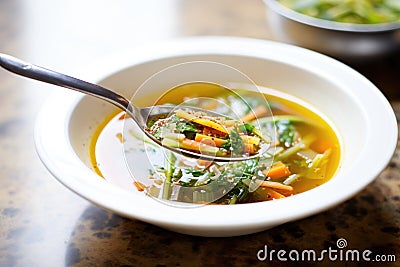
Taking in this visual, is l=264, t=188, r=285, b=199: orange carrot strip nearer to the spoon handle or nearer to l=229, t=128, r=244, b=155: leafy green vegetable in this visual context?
l=229, t=128, r=244, b=155: leafy green vegetable

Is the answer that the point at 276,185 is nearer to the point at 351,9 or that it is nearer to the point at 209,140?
A: the point at 209,140

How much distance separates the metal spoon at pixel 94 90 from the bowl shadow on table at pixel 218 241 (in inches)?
5.9

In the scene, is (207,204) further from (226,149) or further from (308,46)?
(308,46)

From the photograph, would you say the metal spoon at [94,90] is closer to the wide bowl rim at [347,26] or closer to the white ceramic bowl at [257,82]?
the white ceramic bowl at [257,82]

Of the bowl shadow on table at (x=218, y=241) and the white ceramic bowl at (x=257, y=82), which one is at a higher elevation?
the white ceramic bowl at (x=257, y=82)

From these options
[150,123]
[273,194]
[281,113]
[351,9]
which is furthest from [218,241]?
[351,9]

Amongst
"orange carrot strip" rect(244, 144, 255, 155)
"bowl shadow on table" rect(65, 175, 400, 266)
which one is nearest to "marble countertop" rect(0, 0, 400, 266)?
"bowl shadow on table" rect(65, 175, 400, 266)

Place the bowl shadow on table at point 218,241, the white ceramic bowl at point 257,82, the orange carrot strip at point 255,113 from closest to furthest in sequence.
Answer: the white ceramic bowl at point 257,82
the bowl shadow on table at point 218,241
the orange carrot strip at point 255,113

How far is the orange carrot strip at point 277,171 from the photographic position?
3.82 feet

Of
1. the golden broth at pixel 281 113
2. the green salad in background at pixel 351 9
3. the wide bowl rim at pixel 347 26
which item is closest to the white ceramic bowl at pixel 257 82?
the golden broth at pixel 281 113

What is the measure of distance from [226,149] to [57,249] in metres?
0.35

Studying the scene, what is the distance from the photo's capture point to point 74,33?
185cm

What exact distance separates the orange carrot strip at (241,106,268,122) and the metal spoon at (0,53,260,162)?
97 mm

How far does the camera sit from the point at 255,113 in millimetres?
1312
